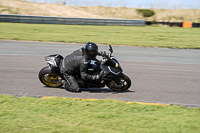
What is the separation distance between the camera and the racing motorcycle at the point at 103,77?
6805 millimetres

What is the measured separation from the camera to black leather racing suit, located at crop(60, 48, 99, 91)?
22.2 ft

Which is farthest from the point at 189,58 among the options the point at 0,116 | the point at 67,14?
the point at 67,14

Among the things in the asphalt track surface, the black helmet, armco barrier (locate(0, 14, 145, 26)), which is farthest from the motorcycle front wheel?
armco barrier (locate(0, 14, 145, 26))

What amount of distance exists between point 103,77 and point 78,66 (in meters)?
0.72

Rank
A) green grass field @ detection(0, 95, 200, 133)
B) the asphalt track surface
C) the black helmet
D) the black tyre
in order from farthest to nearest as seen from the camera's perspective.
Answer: the black tyre < the asphalt track surface < the black helmet < green grass field @ detection(0, 95, 200, 133)

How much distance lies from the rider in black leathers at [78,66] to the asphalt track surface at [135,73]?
26 cm

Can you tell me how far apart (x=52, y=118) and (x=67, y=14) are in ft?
126

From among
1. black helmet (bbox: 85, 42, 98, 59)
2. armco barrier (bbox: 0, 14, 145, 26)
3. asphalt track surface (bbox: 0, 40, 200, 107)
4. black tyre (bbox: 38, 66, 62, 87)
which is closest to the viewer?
black helmet (bbox: 85, 42, 98, 59)

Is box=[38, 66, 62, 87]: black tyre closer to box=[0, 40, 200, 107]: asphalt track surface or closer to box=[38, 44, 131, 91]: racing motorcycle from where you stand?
box=[38, 44, 131, 91]: racing motorcycle

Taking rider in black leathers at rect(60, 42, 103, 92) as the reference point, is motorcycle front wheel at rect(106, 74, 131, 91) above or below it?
below

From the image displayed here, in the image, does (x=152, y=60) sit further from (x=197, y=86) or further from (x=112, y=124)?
(x=112, y=124)

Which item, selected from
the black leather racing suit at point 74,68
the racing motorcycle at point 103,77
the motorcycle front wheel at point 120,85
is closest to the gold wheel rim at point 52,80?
the racing motorcycle at point 103,77

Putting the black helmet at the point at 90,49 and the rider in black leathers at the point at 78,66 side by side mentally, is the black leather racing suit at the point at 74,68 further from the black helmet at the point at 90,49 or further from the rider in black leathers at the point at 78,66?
the black helmet at the point at 90,49

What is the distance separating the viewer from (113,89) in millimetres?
7262
